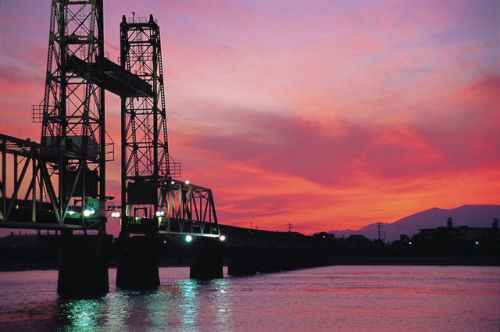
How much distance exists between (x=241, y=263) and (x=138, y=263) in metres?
74.0

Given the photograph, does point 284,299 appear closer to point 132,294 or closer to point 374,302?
point 374,302

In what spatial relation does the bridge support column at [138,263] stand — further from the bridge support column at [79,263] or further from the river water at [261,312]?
the bridge support column at [79,263]

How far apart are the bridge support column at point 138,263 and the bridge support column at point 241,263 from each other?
66.6 m

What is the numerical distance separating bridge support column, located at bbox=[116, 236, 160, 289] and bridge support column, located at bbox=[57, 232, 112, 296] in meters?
19.5

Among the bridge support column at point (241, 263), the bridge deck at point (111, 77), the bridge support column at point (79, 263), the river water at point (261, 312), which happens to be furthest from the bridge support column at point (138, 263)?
the bridge support column at point (241, 263)

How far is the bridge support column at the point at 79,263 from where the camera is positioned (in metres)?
69.1

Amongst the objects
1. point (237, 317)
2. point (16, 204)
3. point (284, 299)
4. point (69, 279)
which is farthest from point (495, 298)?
point (16, 204)

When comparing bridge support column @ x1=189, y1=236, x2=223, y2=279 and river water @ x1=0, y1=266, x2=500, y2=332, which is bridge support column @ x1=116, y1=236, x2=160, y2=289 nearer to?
river water @ x1=0, y1=266, x2=500, y2=332

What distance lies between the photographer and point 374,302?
251 ft

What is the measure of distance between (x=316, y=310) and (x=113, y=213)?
96.8ft

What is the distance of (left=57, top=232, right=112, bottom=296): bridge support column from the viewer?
69.1 m

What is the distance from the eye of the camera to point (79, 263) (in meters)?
69.6

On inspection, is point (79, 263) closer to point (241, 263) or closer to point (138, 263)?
point (138, 263)

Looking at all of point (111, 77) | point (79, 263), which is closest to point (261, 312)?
point (79, 263)
